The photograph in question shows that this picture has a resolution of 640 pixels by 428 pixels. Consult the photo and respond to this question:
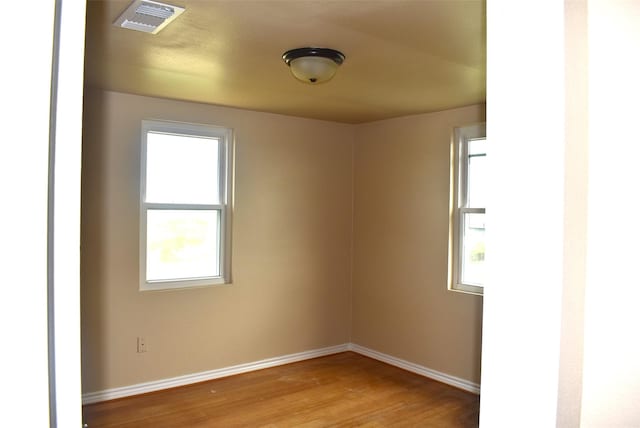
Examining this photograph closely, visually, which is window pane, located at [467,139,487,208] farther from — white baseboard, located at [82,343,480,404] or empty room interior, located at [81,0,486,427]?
white baseboard, located at [82,343,480,404]

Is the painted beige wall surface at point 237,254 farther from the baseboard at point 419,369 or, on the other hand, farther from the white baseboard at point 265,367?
the baseboard at point 419,369

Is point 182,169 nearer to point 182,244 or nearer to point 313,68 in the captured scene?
point 182,244

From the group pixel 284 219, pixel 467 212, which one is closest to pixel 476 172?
pixel 467 212

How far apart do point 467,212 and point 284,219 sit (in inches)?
71.3

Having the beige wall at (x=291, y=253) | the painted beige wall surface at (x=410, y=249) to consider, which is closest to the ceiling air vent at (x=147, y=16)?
the beige wall at (x=291, y=253)

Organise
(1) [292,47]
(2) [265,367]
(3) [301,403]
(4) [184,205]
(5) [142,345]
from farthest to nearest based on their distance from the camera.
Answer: (2) [265,367]
(4) [184,205]
(5) [142,345]
(3) [301,403]
(1) [292,47]

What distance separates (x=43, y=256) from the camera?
490 mm

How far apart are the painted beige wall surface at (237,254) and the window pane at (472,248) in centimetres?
145

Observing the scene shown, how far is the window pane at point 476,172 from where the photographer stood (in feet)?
13.7

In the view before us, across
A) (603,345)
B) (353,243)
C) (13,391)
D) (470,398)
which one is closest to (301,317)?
(353,243)

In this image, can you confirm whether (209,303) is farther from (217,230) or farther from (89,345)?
(89,345)

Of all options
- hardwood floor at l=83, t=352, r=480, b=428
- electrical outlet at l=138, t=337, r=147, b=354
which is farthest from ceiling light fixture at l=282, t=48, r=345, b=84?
electrical outlet at l=138, t=337, r=147, b=354

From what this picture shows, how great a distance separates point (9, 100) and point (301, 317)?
4627 mm

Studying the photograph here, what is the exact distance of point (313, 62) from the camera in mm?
2629
